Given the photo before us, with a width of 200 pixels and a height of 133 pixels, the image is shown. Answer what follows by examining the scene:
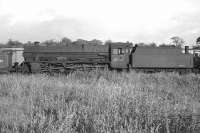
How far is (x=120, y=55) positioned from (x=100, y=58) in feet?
5.78

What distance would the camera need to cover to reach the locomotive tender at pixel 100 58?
2205 centimetres

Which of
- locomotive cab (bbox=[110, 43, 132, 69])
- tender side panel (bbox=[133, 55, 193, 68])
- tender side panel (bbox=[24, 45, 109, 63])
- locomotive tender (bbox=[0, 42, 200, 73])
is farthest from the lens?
tender side panel (bbox=[133, 55, 193, 68])

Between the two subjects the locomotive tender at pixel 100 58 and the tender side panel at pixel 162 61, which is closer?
the locomotive tender at pixel 100 58

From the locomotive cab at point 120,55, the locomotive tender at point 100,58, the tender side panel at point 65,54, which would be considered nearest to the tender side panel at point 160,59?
the locomotive tender at point 100,58

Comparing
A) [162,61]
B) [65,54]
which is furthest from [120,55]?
[65,54]

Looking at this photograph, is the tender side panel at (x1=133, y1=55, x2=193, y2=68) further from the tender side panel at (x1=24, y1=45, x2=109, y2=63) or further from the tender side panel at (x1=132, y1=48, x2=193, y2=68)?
the tender side panel at (x1=24, y1=45, x2=109, y2=63)

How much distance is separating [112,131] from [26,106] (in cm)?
276

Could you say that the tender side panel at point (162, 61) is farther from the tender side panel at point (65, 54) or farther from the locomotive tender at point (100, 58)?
the tender side panel at point (65, 54)

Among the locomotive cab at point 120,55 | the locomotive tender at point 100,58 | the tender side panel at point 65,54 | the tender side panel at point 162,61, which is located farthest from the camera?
the tender side panel at point 162,61

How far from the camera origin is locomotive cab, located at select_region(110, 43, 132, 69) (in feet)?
76.2

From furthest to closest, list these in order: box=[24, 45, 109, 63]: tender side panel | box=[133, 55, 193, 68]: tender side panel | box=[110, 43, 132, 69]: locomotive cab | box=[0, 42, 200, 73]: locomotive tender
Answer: box=[133, 55, 193, 68]: tender side panel, box=[110, 43, 132, 69]: locomotive cab, box=[24, 45, 109, 63]: tender side panel, box=[0, 42, 200, 73]: locomotive tender

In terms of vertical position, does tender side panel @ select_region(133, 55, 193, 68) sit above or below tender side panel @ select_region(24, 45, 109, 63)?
below

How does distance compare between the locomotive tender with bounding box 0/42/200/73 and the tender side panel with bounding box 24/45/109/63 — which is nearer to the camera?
the locomotive tender with bounding box 0/42/200/73

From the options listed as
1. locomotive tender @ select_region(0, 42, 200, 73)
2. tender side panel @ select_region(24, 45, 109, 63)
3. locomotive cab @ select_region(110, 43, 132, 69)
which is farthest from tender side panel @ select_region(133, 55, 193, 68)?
tender side panel @ select_region(24, 45, 109, 63)
